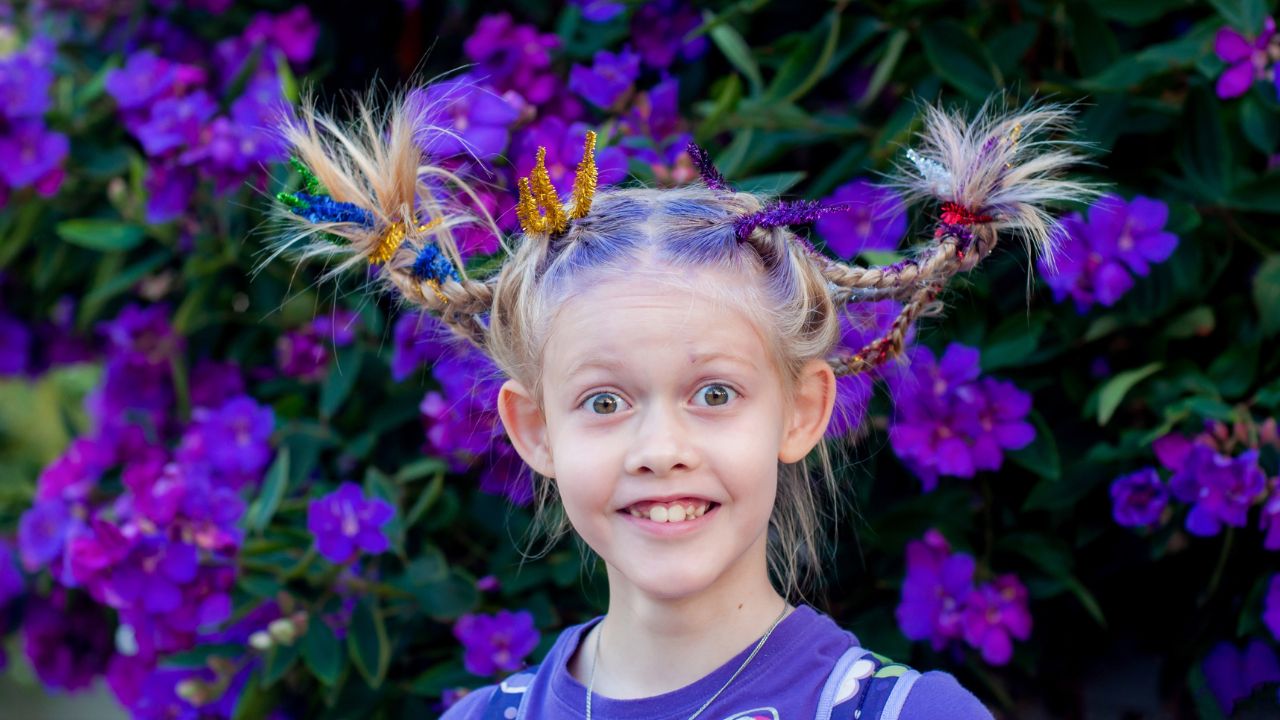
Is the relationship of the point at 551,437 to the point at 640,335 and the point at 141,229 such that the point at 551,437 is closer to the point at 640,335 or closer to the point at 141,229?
the point at 640,335

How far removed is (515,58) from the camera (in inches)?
71.9

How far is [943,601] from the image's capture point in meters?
1.47

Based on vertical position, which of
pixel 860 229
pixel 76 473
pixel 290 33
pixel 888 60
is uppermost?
pixel 290 33

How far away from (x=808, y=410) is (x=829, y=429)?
0.27 m

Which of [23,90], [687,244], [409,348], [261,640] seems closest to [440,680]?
[261,640]

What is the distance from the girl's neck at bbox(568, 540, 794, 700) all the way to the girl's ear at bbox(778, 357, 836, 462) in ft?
0.38

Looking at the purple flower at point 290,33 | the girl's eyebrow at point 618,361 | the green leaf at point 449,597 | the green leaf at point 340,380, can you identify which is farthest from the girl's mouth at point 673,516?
the purple flower at point 290,33

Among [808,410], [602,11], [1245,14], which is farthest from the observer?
[602,11]

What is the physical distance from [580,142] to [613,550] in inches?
27.2

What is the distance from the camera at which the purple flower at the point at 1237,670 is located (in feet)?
4.51

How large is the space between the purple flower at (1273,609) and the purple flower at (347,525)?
0.96 meters

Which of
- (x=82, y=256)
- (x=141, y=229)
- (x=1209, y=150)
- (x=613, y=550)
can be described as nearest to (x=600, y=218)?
(x=613, y=550)

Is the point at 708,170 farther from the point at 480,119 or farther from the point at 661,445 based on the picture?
the point at 480,119

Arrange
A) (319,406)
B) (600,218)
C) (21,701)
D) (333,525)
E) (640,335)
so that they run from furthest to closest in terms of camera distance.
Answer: (21,701), (319,406), (333,525), (600,218), (640,335)
